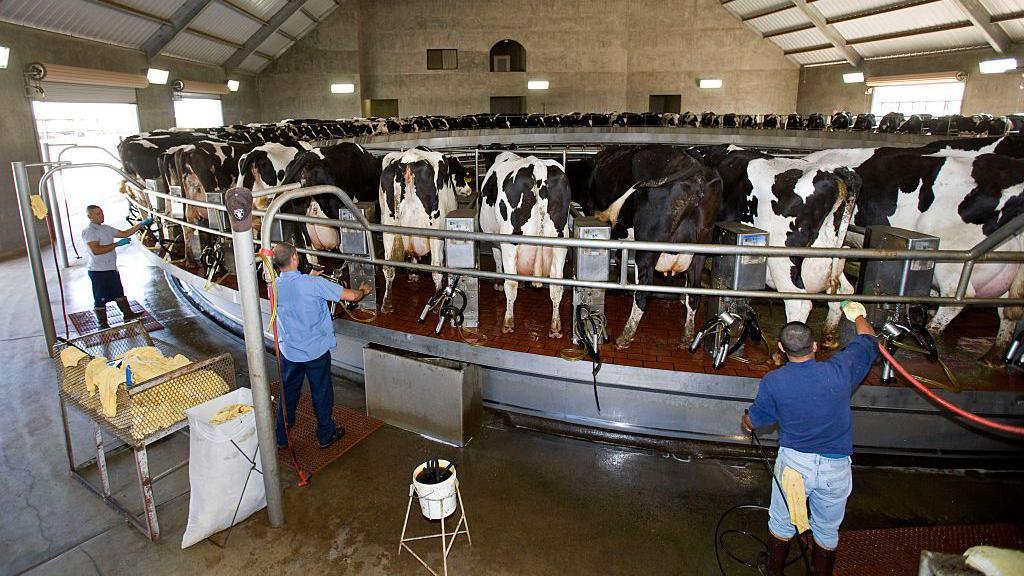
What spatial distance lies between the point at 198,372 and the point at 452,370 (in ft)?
5.94

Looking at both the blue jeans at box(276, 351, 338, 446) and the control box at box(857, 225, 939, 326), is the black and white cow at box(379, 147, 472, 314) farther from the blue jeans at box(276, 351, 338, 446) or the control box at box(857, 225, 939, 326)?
the control box at box(857, 225, 939, 326)

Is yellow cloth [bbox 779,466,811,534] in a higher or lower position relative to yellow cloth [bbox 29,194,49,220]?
lower

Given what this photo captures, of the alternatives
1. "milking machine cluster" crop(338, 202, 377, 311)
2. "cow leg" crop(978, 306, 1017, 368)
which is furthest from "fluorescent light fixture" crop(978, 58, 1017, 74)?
"milking machine cluster" crop(338, 202, 377, 311)

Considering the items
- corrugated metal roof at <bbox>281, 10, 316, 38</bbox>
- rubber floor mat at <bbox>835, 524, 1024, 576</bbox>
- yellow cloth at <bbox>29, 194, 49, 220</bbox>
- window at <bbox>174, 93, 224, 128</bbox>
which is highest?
corrugated metal roof at <bbox>281, 10, 316, 38</bbox>

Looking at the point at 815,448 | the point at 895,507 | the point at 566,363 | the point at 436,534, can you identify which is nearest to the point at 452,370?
the point at 566,363

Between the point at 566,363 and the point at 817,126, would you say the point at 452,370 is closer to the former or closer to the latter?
the point at 566,363

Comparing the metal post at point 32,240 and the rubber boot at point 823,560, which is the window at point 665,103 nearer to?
the metal post at point 32,240

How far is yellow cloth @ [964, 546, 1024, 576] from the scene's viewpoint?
1896 millimetres

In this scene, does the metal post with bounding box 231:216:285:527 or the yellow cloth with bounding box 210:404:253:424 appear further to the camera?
the yellow cloth with bounding box 210:404:253:424

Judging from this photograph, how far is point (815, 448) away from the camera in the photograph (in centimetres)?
294

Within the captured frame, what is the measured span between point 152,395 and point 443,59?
31125 mm

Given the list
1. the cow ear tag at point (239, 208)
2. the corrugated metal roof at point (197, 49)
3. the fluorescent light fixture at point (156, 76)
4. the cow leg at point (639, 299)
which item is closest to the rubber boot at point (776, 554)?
the cow leg at point (639, 299)

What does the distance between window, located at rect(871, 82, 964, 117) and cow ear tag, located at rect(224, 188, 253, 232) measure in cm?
2936

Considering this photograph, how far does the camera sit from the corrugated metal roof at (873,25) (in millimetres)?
21156
